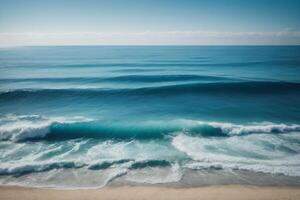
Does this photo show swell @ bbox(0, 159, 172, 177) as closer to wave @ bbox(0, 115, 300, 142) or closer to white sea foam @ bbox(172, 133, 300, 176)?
white sea foam @ bbox(172, 133, 300, 176)

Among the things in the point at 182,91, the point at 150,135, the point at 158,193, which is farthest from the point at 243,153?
the point at 182,91

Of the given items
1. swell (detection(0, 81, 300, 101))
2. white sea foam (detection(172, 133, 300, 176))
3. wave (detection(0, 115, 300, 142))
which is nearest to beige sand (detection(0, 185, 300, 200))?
white sea foam (detection(172, 133, 300, 176))

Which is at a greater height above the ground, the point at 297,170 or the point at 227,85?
the point at 227,85

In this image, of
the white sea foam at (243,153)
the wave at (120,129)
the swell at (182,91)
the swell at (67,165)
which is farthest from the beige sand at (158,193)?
the swell at (182,91)

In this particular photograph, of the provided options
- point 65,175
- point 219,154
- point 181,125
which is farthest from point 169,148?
point 65,175

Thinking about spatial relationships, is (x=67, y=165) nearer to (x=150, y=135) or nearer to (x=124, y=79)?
(x=150, y=135)

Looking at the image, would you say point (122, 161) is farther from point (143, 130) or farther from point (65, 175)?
point (143, 130)
